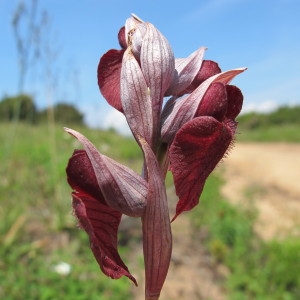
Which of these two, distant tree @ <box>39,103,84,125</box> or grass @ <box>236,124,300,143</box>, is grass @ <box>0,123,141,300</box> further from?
grass @ <box>236,124,300,143</box>

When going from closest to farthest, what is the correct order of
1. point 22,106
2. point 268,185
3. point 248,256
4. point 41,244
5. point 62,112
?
1. point 41,244
2. point 248,256
3. point 22,106
4. point 62,112
5. point 268,185

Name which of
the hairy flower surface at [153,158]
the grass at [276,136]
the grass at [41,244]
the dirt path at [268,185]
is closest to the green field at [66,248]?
the grass at [41,244]

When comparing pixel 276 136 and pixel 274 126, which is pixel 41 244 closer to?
pixel 276 136

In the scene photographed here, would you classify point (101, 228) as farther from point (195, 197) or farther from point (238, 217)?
point (238, 217)

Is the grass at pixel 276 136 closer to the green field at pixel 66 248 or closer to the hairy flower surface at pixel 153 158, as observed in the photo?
the green field at pixel 66 248

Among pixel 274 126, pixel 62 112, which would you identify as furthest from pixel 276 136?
pixel 62 112

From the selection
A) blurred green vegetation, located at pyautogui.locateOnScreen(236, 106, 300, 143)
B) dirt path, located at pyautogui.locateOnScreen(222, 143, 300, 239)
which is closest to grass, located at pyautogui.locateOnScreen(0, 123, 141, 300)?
dirt path, located at pyautogui.locateOnScreen(222, 143, 300, 239)
